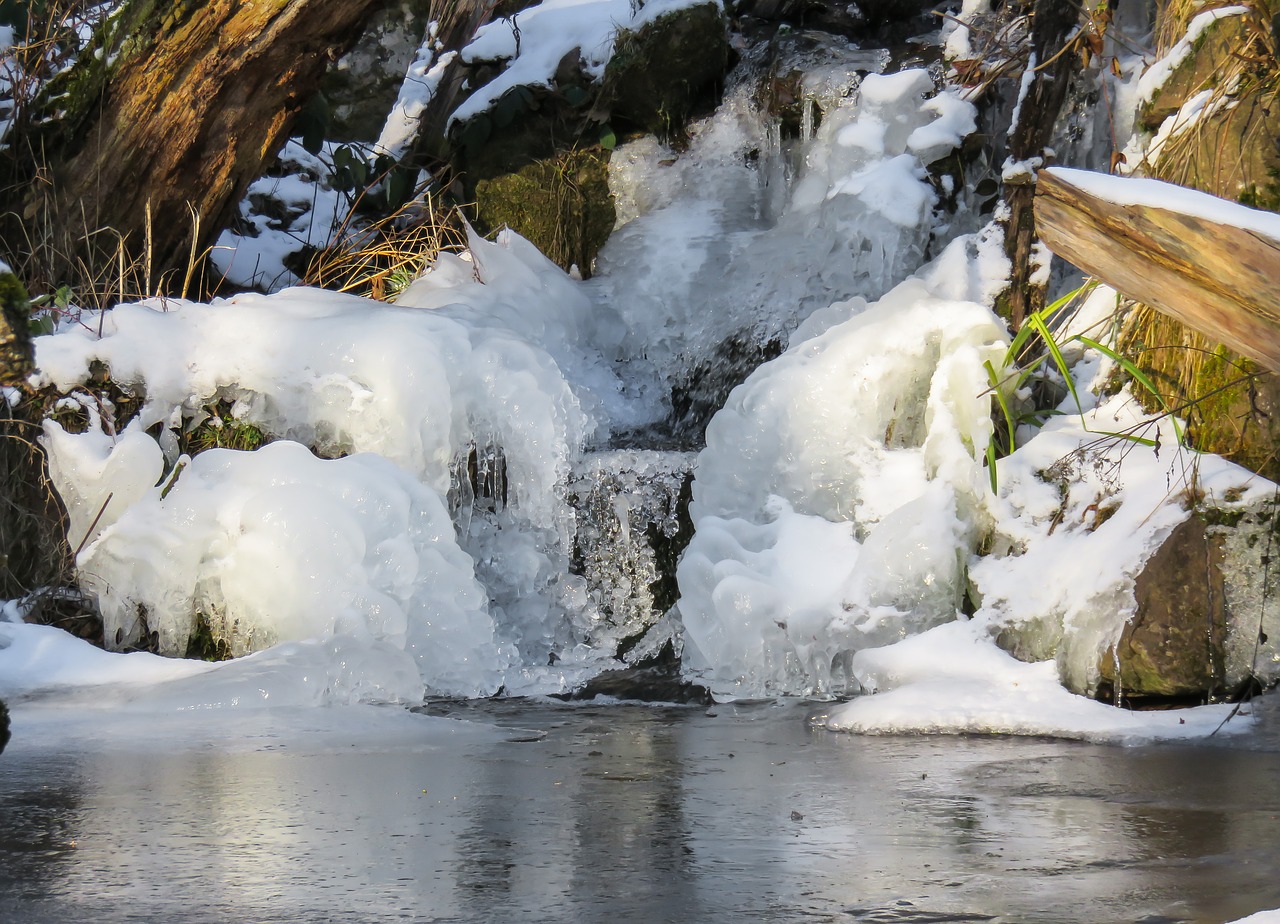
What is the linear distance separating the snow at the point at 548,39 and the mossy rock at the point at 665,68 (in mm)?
111

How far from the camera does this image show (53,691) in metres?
4.80

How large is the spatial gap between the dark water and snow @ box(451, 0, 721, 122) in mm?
6068

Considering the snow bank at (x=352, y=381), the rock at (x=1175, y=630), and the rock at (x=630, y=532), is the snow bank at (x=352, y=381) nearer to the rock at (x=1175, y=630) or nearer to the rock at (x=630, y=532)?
the rock at (x=630, y=532)

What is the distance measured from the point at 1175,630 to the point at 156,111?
5035mm

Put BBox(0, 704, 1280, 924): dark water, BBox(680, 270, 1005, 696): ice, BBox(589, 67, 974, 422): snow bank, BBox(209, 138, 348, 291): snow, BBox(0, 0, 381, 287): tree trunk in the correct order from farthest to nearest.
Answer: BBox(209, 138, 348, 291): snow → BBox(589, 67, 974, 422): snow bank → BBox(0, 0, 381, 287): tree trunk → BBox(680, 270, 1005, 696): ice → BBox(0, 704, 1280, 924): dark water

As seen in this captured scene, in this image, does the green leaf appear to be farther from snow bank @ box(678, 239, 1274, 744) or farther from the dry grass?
snow bank @ box(678, 239, 1274, 744)

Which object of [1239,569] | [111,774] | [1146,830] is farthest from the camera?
[1239,569]

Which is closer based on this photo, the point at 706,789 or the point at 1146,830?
the point at 1146,830

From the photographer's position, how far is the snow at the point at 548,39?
914 cm

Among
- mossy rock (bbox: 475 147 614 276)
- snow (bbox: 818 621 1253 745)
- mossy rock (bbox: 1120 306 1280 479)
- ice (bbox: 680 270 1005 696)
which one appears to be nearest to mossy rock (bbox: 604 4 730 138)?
mossy rock (bbox: 475 147 614 276)

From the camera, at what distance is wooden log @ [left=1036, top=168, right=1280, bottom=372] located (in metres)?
2.44

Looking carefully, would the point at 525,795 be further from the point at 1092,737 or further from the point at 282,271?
the point at 282,271

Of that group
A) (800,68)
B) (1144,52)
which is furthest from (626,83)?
(1144,52)

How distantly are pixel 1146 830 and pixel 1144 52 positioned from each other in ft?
15.3
